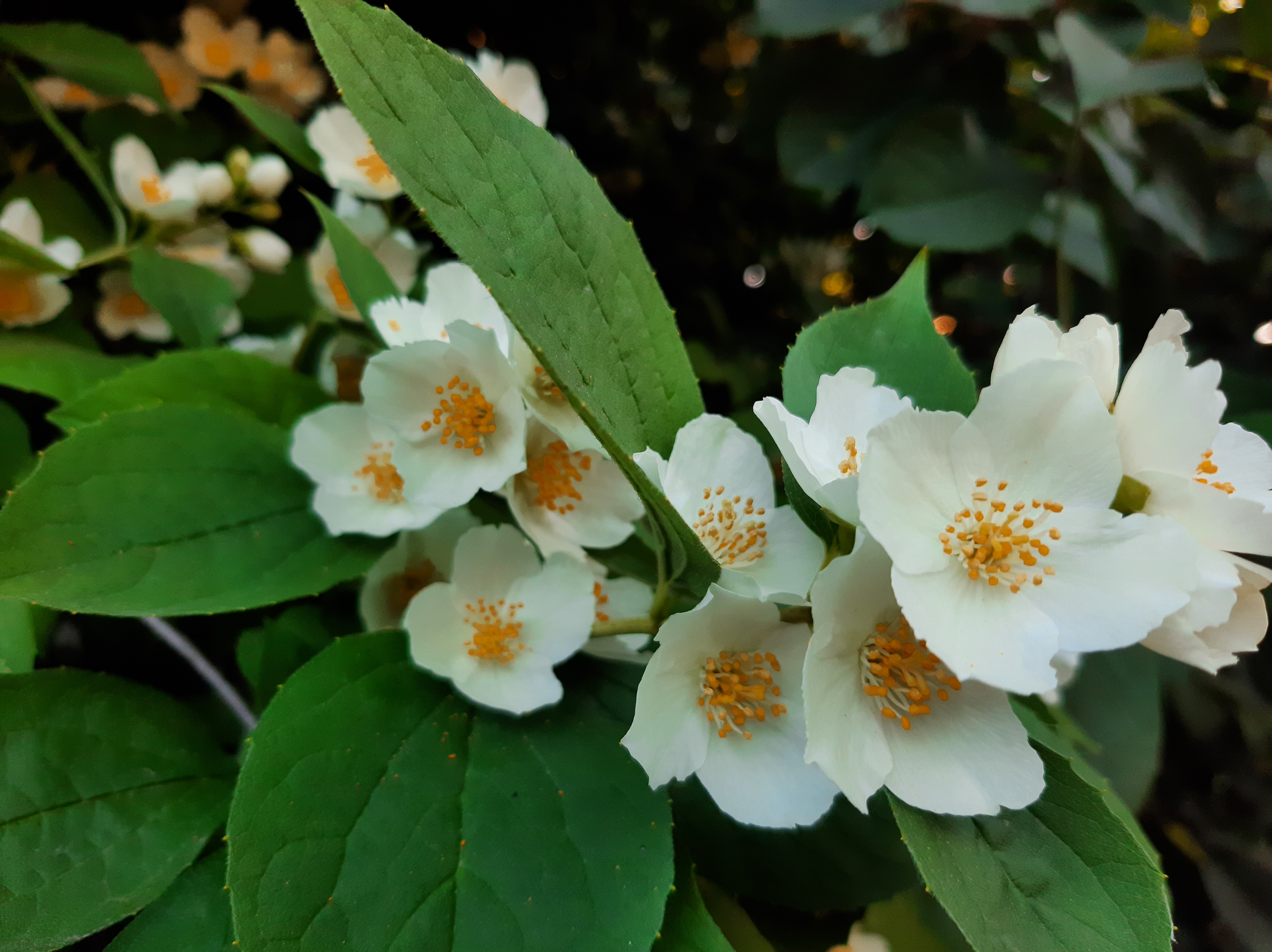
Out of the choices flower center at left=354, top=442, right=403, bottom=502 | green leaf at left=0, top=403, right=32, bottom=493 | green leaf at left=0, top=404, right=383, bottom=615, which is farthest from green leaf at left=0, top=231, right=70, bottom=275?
flower center at left=354, top=442, right=403, bottom=502

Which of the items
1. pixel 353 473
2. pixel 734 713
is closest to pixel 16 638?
pixel 353 473

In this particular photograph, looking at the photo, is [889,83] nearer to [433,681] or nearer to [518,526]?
[518,526]

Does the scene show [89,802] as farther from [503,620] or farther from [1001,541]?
[1001,541]

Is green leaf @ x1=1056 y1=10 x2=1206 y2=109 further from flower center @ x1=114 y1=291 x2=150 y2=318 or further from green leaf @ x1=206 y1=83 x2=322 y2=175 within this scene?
flower center @ x1=114 y1=291 x2=150 y2=318

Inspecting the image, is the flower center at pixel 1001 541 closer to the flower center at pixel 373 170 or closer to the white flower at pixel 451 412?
the white flower at pixel 451 412

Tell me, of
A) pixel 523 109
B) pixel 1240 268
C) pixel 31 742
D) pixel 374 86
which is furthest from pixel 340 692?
pixel 1240 268

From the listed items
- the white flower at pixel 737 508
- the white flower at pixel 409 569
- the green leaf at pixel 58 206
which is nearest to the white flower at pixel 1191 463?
the white flower at pixel 737 508
